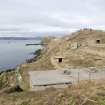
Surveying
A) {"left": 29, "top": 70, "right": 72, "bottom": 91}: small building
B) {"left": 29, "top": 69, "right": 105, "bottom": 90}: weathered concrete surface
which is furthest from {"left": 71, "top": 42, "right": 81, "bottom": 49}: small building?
{"left": 29, "top": 70, "right": 72, "bottom": 91}: small building

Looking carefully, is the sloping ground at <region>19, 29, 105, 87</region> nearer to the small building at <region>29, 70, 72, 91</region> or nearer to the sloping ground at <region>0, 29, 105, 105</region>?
the sloping ground at <region>0, 29, 105, 105</region>

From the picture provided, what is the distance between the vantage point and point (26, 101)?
11859 mm

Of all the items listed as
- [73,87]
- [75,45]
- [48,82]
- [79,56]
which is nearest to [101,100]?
[73,87]

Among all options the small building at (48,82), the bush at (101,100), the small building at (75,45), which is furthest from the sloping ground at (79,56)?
the bush at (101,100)

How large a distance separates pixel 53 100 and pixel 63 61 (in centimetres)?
2238

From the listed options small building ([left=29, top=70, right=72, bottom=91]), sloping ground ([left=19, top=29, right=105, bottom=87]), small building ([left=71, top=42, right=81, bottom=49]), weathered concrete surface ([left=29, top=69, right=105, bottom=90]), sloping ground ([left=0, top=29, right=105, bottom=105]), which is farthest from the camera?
small building ([left=71, top=42, right=81, bottom=49])

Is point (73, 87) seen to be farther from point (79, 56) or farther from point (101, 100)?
point (79, 56)

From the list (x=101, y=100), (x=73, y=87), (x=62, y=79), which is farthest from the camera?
(x=62, y=79)

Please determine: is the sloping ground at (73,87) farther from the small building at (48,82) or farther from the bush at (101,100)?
the small building at (48,82)

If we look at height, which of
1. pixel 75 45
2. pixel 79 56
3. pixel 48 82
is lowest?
pixel 48 82

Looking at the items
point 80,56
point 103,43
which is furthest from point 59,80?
point 103,43

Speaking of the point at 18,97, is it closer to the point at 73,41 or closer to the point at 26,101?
the point at 26,101

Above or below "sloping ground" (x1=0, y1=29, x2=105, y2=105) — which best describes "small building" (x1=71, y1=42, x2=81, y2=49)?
above

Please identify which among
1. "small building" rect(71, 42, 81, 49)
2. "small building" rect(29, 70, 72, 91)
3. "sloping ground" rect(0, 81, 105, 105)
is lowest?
"small building" rect(29, 70, 72, 91)
